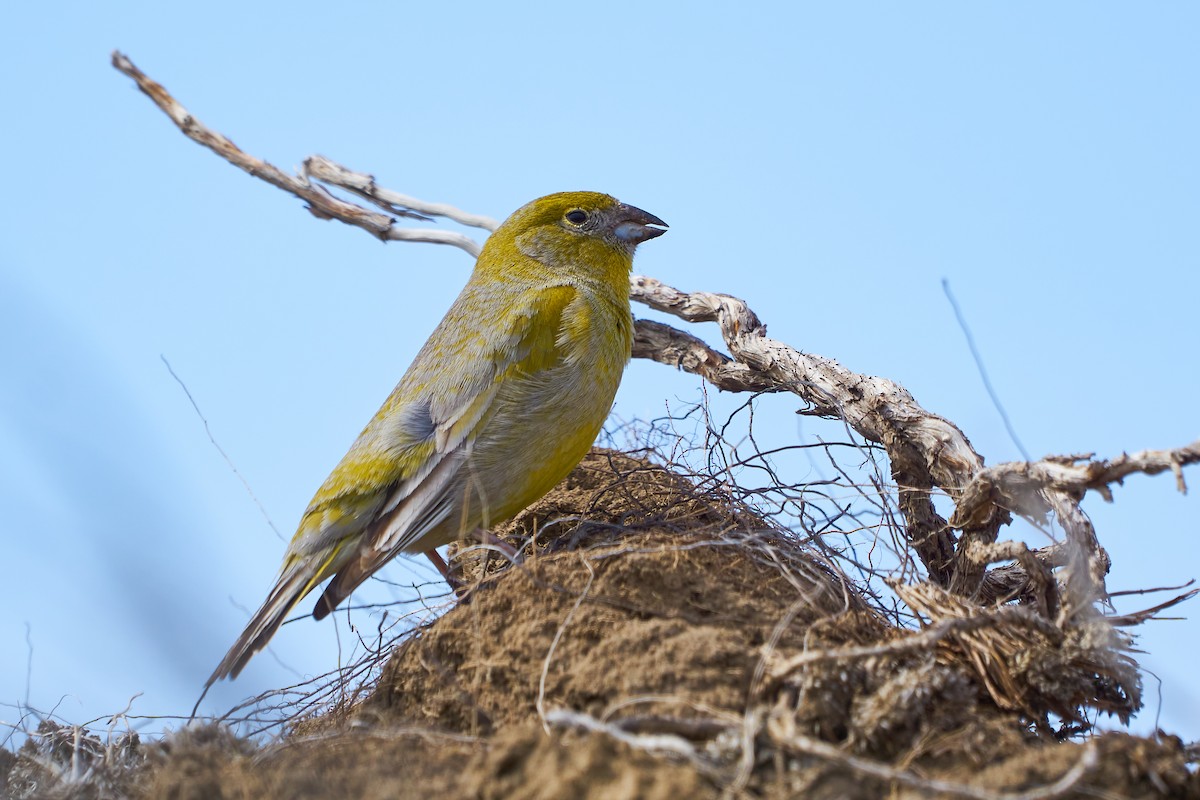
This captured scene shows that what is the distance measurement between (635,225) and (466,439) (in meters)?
1.99

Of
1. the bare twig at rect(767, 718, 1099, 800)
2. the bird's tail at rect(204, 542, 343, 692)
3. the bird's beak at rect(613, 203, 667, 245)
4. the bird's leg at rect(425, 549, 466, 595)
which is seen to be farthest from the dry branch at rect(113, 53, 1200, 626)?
the bird's tail at rect(204, 542, 343, 692)

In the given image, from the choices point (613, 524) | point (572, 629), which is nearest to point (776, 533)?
point (613, 524)

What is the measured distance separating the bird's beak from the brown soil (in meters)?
2.38

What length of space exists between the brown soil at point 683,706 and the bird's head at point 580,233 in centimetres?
222

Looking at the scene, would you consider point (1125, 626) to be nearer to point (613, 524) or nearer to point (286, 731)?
point (613, 524)

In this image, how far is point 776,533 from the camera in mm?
4910

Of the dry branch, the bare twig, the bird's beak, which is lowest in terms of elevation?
the bare twig

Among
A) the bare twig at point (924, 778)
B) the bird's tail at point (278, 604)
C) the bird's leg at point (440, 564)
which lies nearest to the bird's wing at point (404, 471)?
the bird's tail at point (278, 604)

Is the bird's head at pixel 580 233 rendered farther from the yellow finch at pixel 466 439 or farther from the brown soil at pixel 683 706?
the brown soil at pixel 683 706

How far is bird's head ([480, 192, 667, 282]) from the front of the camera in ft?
21.2

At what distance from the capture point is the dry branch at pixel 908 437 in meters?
4.22

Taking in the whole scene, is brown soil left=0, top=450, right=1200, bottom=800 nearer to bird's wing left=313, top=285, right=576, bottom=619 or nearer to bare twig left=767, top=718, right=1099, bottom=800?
bare twig left=767, top=718, right=1099, bottom=800

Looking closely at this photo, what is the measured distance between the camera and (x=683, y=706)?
3.37m

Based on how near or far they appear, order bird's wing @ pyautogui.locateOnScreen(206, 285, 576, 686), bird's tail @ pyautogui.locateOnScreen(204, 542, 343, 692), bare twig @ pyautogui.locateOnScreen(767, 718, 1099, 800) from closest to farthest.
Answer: bare twig @ pyautogui.locateOnScreen(767, 718, 1099, 800) < bird's tail @ pyautogui.locateOnScreen(204, 542, 343, 692) < bird's wing @ pyautogui.locateOnScreen(206, 285, 576, 686)
